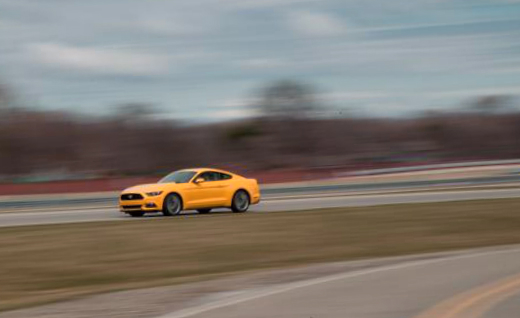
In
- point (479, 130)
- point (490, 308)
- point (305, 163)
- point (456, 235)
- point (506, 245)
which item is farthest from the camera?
point (479, 130)

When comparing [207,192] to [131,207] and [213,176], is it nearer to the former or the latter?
[213,176]

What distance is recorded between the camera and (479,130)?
3280 inches

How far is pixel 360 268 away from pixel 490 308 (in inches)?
145

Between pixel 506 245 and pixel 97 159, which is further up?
pixel 97 159

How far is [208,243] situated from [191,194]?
719 centimetres

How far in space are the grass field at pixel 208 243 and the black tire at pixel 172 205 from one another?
0.99m

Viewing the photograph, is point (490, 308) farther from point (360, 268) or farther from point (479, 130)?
point (479, 130)

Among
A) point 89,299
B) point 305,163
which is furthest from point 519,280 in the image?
point 305,163

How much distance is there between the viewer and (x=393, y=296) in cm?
923

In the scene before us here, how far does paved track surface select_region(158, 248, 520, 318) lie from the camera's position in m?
8.27

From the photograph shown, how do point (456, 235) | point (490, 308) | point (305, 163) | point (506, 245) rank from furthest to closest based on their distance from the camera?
1. point (305, 163)
2. point (456, 235)
3. point (506, 245)
4. point (490, 308)

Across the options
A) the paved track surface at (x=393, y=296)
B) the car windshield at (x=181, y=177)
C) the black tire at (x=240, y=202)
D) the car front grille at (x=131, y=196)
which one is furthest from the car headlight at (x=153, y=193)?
the paved track surface at (x=393, y=296)

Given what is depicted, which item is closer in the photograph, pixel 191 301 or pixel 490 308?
pixel 490 308

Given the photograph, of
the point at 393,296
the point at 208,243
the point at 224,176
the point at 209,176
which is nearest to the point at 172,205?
the point at 209,176
